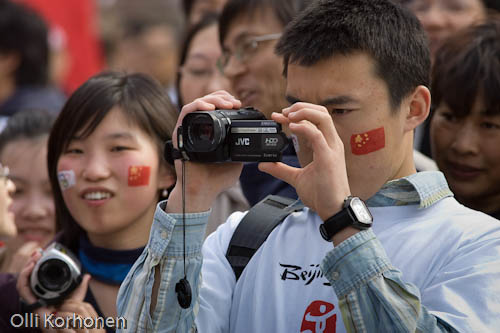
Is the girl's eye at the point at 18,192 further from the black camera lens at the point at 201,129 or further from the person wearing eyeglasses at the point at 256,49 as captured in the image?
the black camera lens at the point at 201,129

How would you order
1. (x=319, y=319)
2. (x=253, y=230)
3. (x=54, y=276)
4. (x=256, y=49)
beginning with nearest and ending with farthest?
(x=319, y=319)
(x=253, y=230)
(x=54, y=276)
(x=256, y=49)

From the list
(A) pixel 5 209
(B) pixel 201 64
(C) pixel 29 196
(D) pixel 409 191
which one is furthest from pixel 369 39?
(B) pixel 201 64

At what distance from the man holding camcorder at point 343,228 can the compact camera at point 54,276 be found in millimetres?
648

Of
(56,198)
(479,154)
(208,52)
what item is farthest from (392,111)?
(208,52)

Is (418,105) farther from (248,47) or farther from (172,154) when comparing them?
(248,47)

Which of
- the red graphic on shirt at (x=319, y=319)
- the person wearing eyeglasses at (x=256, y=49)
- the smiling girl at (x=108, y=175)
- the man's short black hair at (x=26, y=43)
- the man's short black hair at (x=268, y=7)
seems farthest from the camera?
the man's short black hair at (x=26, y=43)

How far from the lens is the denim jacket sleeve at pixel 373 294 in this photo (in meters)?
1.92

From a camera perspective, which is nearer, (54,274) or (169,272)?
(169,272)

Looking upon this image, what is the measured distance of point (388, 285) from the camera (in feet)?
6.40

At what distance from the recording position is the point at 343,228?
2.00 meters

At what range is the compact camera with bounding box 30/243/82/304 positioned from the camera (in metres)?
2.87

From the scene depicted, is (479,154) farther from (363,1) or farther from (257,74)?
(257,74)

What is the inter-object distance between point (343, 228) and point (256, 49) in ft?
5.92

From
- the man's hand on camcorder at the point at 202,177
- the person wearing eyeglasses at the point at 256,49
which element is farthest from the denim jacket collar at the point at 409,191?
the person wearing eyeglasses at the point at 256,49
